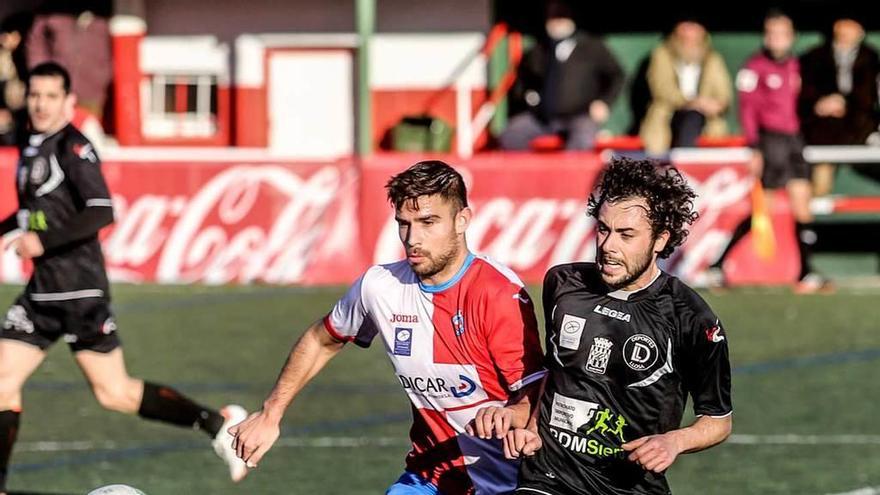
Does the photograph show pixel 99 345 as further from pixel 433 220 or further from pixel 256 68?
pixel 256 68

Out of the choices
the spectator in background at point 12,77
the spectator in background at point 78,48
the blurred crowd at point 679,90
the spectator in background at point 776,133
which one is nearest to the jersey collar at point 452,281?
the spectator in background at point 776,133

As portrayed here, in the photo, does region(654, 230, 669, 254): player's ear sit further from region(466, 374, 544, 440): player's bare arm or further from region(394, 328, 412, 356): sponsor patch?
region(394, 328, 412, 356): sponsor patch

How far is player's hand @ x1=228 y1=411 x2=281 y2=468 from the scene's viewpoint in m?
6.02

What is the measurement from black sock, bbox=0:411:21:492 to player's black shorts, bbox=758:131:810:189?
401 inches

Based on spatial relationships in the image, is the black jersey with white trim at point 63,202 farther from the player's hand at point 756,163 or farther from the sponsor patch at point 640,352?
the player's hand at point 756,163

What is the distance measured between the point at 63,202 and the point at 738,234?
9478mm

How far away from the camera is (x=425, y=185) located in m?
5.88

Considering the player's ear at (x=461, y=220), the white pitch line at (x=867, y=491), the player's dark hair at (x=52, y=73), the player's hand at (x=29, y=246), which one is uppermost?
the player's dark hair at (x=52, y=73)

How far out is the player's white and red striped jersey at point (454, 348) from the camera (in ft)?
19.6

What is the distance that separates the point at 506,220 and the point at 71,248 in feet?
28.3

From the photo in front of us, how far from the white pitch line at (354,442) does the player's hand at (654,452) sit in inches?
181

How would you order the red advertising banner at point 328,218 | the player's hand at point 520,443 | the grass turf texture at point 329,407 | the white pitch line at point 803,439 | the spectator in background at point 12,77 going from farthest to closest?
the spectator in background at point 12,77 → the red advertising banner at point 328,218 → the white pitch line at point 803,439 → the grass turf texture at point 329,407 → the player's hand at point 520,443

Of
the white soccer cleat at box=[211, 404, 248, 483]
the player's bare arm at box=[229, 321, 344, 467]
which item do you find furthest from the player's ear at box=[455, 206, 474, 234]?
the white soccer cleat at box=[211, 404, 248, 483]

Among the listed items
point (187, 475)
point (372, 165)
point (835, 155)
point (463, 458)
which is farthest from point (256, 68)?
point (463, 458)
